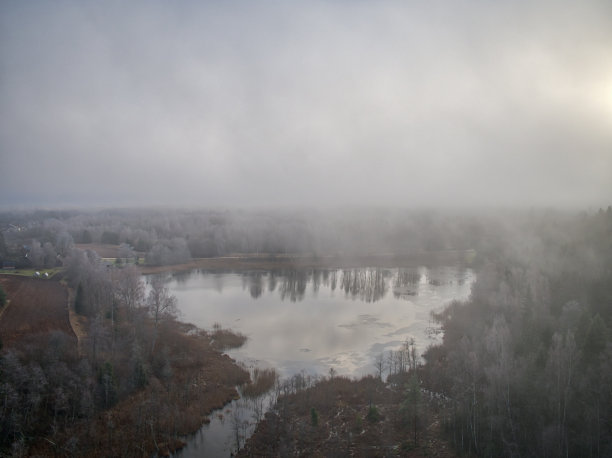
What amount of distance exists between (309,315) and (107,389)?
14.0m

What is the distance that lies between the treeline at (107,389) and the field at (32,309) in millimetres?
809

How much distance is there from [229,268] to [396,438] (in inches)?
1399

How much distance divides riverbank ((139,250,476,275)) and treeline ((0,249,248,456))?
25.3 meters

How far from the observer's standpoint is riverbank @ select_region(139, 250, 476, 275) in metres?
43.9

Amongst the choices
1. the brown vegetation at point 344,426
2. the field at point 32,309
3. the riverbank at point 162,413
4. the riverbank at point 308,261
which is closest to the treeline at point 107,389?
the riverbank at point 162,413

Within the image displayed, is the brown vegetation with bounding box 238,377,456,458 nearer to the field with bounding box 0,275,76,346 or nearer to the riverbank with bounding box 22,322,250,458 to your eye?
the riverbank with bounding box 22,322,250,458

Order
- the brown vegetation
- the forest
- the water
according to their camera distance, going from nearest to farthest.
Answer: the forest, the brown vegetation, the water

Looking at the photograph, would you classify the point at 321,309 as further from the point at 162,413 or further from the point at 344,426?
the point at 162,413

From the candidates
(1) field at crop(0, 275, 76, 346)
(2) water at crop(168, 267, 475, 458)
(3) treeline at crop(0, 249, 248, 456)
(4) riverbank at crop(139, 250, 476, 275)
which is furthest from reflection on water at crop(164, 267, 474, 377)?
(1) field at crop(0, 275, 76, 346)

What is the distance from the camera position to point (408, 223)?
6544 cm

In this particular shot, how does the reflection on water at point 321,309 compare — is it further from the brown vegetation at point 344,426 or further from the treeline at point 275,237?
the treeline at point 275,237

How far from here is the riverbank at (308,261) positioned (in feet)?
144

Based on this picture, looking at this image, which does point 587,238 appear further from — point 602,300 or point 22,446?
point 22,446

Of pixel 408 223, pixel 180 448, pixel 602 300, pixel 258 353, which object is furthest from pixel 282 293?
pixel 408 223
